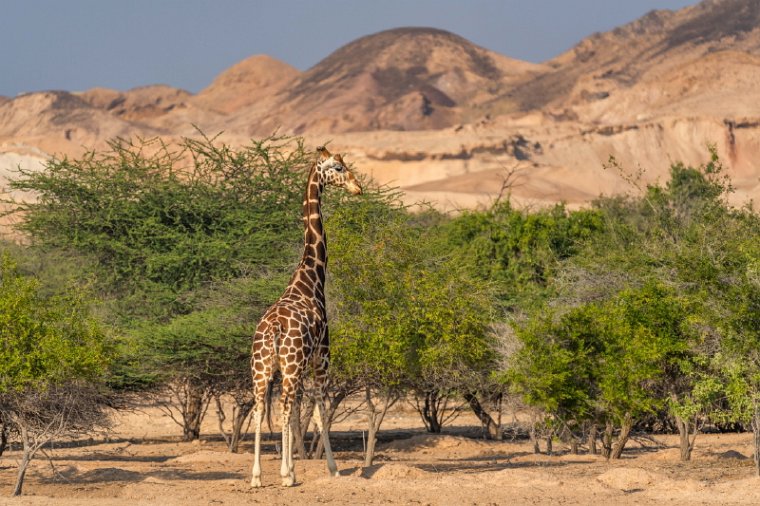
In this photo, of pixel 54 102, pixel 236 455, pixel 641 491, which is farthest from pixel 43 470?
pixel 54 102

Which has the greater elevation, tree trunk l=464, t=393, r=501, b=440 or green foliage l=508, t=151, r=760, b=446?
green foliage l=508, t=151, r=760, b=446

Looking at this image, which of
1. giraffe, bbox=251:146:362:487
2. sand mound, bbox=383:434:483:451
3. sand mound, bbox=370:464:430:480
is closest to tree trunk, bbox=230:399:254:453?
sand mound, bbox=383:434:483:451

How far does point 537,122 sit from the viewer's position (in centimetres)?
15238

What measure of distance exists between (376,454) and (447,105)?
170 metres

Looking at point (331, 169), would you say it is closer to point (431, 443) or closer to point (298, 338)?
point (298, 338)

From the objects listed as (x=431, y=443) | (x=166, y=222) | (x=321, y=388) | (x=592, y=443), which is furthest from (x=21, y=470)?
(x=166, y=222)

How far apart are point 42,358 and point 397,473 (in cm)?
540

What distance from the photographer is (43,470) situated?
20.6 m

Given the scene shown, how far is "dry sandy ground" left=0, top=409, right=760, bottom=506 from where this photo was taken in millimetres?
16125

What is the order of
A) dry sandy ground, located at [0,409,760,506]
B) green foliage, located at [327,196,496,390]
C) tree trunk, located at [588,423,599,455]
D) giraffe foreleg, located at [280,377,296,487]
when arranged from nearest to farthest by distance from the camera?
dry sandy ground, located at [0,409,760,506] → giraffe foreleg, located at [280,377,296,487] → green foliage, located at [327,196,496,390] → tree trunk, located at [588,423,599,455]

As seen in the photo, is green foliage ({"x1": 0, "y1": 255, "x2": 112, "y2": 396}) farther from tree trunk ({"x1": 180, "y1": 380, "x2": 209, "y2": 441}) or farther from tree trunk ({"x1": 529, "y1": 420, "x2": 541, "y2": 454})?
tree trunk ({"x1": 180, "y1": 380, "x2": 209, "y2": 441})

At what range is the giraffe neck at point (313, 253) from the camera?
58.9 ft

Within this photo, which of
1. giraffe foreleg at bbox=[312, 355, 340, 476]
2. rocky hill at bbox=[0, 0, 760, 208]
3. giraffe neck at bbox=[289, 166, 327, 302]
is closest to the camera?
giraffe foreleg at bbox=[312, 355, 340, 476]

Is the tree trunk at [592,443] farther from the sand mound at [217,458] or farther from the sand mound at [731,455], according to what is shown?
the sand mound at [217,458]
